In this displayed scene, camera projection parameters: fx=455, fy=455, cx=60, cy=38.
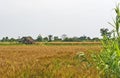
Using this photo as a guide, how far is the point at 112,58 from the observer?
17.1 ft

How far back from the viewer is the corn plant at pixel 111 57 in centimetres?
521

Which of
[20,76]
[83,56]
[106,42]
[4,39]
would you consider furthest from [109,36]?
[4,39]

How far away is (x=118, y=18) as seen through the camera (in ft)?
17.6

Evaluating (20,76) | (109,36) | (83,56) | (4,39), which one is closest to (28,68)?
(20,76)

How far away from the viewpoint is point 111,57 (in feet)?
17.2

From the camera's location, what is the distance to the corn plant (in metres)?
5.21

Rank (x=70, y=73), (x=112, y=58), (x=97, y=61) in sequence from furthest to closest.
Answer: (x=70, y=73)
(x=97, y=61)
(x=112, y=58)

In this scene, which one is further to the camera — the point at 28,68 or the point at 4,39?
the point at 4,39

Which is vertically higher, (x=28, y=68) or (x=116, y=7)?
(x=116, y=7)

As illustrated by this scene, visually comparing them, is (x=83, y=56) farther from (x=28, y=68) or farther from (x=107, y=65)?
(x=28, y=68)

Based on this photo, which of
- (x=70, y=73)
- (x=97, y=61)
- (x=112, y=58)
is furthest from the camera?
(x=70, y=73)

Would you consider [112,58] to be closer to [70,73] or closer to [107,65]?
[107,65]

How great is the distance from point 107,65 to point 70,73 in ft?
A: 4.35

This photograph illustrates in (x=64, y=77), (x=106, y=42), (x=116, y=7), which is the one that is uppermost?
(x=116, y=7)
